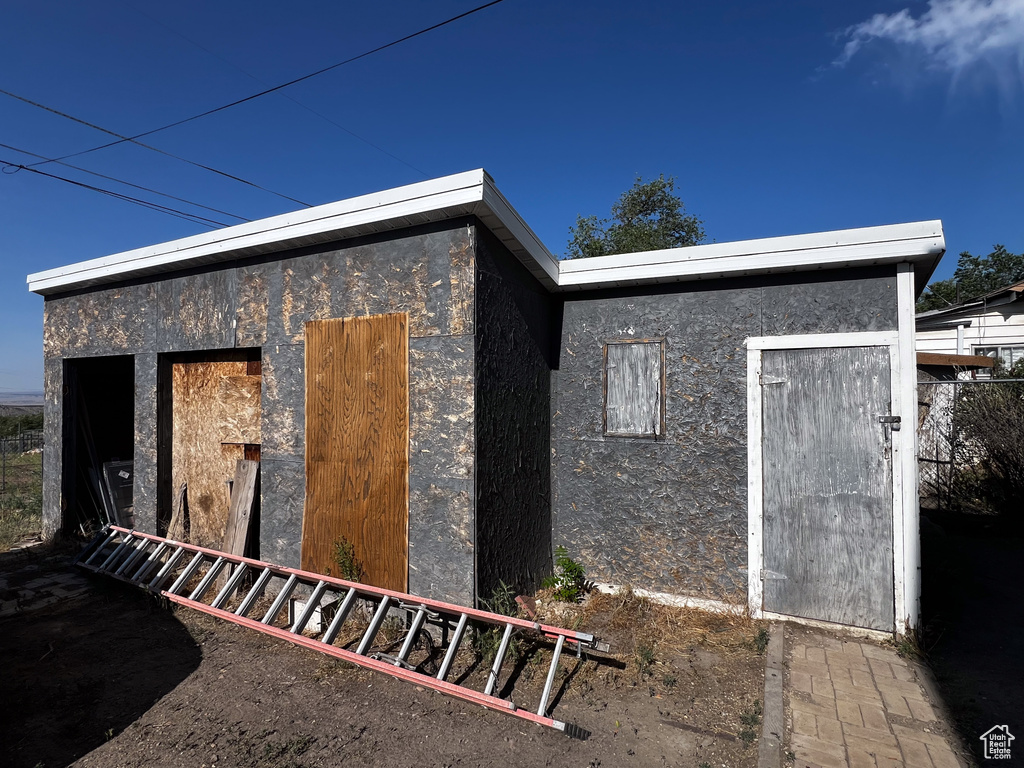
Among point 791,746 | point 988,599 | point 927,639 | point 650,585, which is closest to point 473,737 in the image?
point 791,746

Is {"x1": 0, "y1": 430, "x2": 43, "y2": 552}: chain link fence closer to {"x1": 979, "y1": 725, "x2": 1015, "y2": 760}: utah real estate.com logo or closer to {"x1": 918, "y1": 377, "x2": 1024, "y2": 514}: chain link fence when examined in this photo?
{"x1": 979, "y1": 725, "x2": 1015, "y2": 760}: utah real estate.com logo

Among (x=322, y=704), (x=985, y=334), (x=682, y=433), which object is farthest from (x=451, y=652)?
(x=985, y=334)

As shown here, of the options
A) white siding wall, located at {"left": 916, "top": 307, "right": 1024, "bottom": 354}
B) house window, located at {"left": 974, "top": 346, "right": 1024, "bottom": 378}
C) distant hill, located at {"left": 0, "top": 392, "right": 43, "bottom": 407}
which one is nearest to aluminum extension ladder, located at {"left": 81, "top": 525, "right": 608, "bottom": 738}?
distant hill, located at {"left": 0, "top": 392, "right": 43, "bottom": 407}

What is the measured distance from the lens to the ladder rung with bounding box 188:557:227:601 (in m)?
4.28

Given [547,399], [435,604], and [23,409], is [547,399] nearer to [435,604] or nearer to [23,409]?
[435,604]

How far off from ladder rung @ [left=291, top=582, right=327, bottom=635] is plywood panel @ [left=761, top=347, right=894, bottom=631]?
3749 millimetres

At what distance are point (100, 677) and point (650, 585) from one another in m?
4.34

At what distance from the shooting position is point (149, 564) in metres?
4.80

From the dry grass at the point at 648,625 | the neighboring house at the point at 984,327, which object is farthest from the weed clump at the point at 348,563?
the neighboring house at the point at 984,327

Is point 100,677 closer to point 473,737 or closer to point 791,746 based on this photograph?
point 473,737

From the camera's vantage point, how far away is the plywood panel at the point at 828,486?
12.9 feet

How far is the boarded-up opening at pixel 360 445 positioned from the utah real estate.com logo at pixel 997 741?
3.61 m

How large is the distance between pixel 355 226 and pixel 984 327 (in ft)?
39.2

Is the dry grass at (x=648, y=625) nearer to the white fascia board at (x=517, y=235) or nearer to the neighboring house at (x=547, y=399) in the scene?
the neighboring house at (x=547, y=399)
